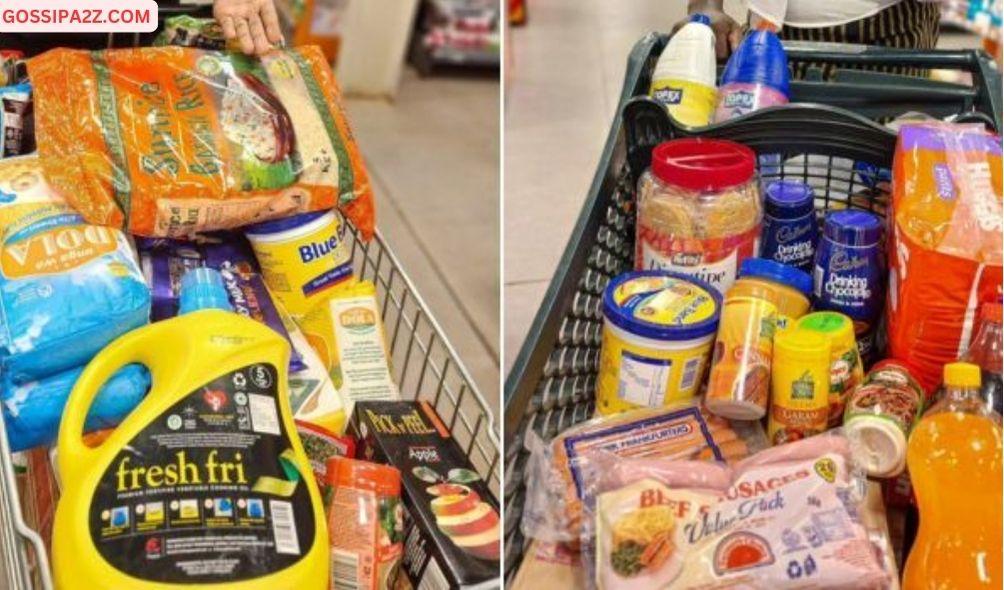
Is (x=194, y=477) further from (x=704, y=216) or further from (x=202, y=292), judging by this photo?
(x=704, y=216)

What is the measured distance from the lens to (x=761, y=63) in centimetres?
162

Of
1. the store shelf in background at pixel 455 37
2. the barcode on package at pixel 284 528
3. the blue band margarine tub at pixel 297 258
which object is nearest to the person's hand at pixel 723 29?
the blue band margarine tub at pixel 297 258

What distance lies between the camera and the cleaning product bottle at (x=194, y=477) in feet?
3.41

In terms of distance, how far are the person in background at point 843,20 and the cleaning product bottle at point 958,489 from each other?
81cm

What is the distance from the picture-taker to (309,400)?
1.39 m

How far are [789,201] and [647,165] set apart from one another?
0.64 feet

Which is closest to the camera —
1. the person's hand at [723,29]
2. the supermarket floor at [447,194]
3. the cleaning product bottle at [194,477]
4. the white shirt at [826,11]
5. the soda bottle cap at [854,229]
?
the cleaning product bottle at [194,477]

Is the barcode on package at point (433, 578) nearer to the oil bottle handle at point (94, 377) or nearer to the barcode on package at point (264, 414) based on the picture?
the barcode on package at point (264, 414)

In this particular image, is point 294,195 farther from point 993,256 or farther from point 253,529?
point 993,256

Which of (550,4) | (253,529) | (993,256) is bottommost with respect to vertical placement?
(550,4)

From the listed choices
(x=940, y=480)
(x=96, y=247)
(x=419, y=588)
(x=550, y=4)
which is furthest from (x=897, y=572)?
(x=550, y=4)

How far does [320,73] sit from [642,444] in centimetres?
69

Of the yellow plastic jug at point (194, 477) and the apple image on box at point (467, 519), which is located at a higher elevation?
the yellow plastic jug at point (194, 477)

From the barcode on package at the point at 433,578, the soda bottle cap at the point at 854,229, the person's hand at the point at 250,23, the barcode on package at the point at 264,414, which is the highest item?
the person's hand at the point at 250,23
